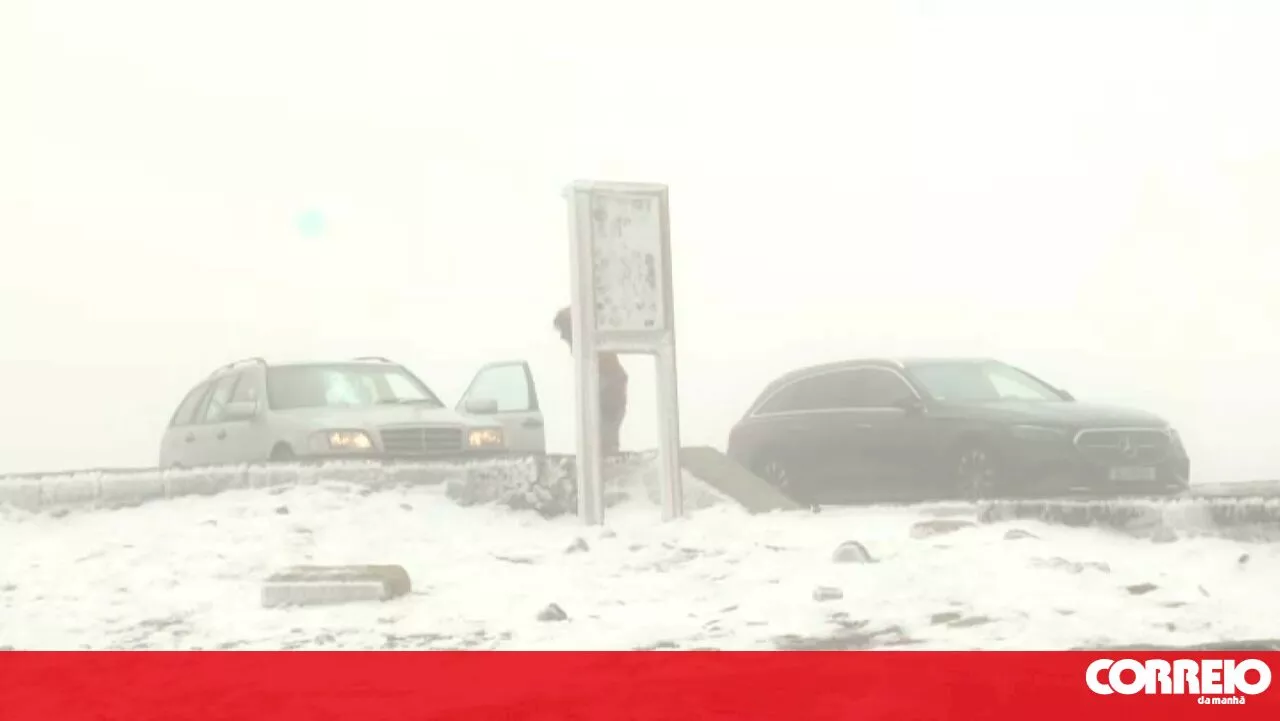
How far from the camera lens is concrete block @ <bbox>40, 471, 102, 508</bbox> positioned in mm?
9719

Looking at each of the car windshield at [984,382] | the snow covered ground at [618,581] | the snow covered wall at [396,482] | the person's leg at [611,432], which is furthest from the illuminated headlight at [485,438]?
the car windshield at [984,382]

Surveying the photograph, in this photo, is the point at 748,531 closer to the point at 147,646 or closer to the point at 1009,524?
the point at 1009,524

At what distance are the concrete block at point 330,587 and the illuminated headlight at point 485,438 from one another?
1.94 meters

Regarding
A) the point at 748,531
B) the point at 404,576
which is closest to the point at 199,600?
the point at 404,576

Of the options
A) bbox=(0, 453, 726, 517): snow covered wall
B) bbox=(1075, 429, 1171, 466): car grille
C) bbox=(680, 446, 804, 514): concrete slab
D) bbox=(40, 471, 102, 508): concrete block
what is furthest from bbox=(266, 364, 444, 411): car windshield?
bbox=(1075, 429, 1171, 466): car grille

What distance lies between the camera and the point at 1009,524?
855cm

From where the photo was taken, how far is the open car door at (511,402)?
9648mm

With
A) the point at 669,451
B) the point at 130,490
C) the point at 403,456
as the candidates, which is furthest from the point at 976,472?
the point at 130,490

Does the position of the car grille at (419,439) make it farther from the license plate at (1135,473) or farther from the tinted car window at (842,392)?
the license plate at (1135,473)

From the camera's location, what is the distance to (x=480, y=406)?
9.87 m

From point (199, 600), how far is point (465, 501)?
1.95 m

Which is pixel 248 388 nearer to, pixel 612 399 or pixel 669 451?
pixel 612 399
